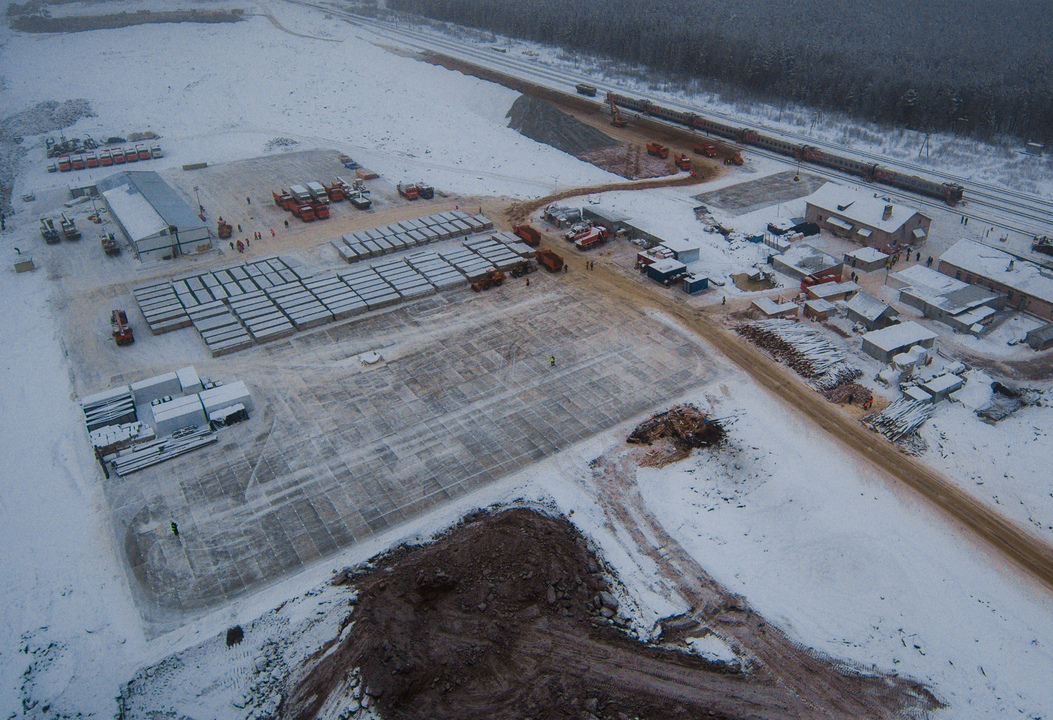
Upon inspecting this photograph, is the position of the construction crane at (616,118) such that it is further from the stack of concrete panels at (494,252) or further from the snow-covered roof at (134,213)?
the snow-covered roof at (134,213)

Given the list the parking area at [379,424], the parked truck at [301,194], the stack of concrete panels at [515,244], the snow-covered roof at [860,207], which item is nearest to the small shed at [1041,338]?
the snow-covered roof at [860,207]

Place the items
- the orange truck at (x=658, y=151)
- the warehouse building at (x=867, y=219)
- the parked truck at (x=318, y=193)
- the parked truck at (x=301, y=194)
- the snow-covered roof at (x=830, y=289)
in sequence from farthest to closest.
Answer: the orange truck at (x=658, y=151) < the parked truck at (x=318, y=193) < the parked truck at (x=301, y=194) < the warehouse building at (x=867, y=219) < the snow-covered roof at (x=830, y=289)

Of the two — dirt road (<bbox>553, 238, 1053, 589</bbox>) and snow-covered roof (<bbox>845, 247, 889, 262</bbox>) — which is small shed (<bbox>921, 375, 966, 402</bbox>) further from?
snow-covered roof (<bbox>845, 247, 889, 262</bbox>)

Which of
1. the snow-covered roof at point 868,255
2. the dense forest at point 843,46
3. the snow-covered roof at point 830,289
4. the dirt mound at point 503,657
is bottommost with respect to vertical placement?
the dirt mound at point 503,657

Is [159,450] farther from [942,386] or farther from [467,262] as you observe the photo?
[942,386]

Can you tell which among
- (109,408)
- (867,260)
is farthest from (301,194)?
→ (867,260)

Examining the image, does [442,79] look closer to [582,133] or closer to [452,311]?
[582,133]
